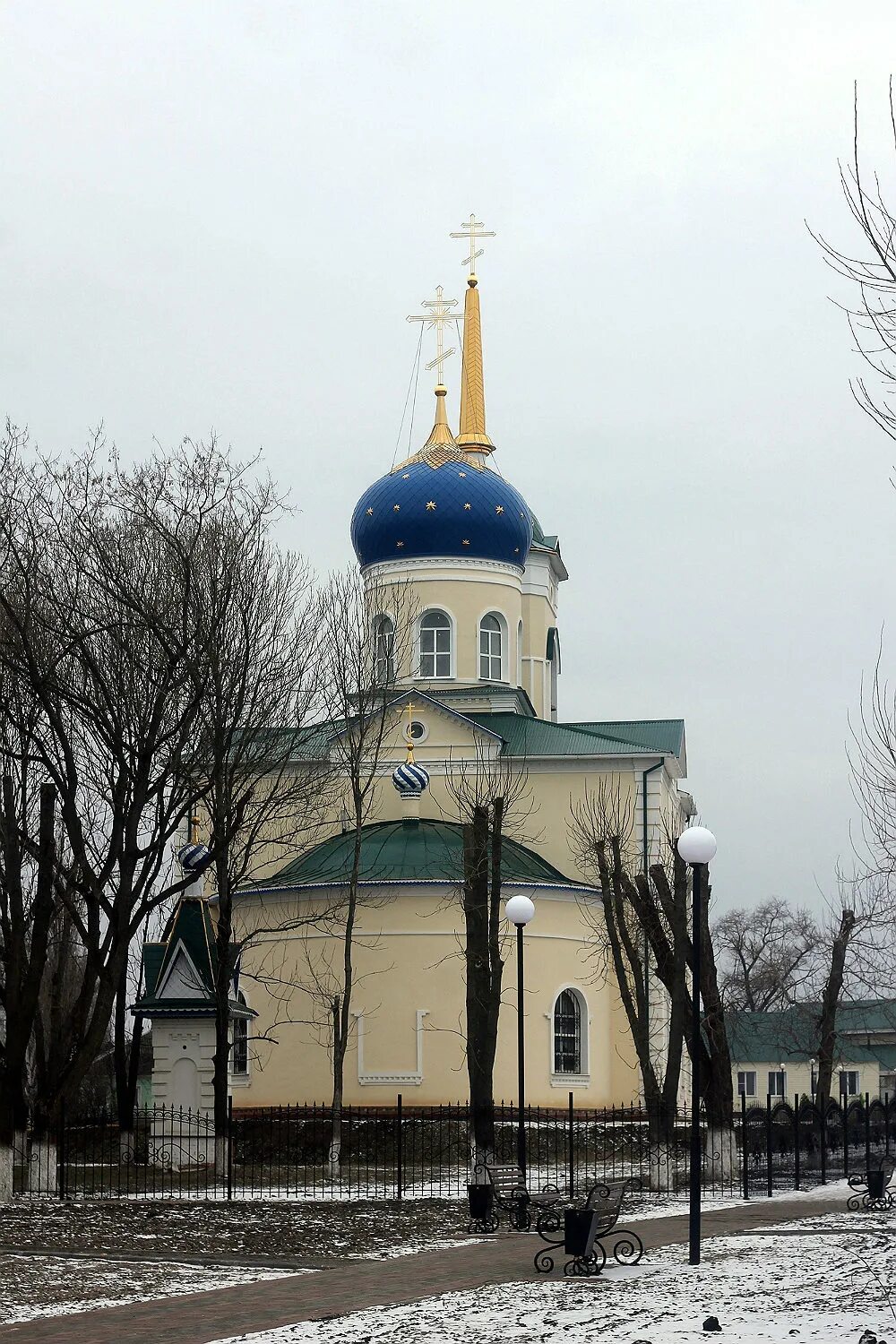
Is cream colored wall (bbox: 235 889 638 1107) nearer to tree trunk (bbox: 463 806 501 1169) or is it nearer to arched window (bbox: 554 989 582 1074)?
arched window (bbox: 554 989 582 1074)

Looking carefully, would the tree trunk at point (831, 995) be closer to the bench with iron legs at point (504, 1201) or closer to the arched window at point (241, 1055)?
the arched window at point (241, 1055)

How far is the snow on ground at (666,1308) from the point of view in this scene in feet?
32.9

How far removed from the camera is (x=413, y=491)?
38406mm

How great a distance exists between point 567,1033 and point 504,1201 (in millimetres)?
15745

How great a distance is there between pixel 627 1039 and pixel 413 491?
12.5m

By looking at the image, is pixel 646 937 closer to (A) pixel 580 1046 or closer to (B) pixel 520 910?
(A) pixel 580 1046

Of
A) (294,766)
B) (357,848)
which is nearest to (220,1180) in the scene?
(357,848)

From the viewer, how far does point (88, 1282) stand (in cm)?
1325

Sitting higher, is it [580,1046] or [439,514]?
[439,514]

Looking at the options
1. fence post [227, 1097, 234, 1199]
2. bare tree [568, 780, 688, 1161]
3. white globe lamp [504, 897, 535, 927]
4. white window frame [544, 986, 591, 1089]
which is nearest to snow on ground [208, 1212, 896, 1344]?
white globe lamp [504, 897, 535, 927]

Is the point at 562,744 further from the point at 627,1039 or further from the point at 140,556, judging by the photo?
the point at 140,556

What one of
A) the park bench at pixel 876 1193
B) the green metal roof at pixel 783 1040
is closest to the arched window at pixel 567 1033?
the park bench at pixel 876 1193

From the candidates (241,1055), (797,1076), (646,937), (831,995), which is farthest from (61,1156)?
(797,1076)

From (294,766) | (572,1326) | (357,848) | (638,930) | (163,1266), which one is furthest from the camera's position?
(294,766)
